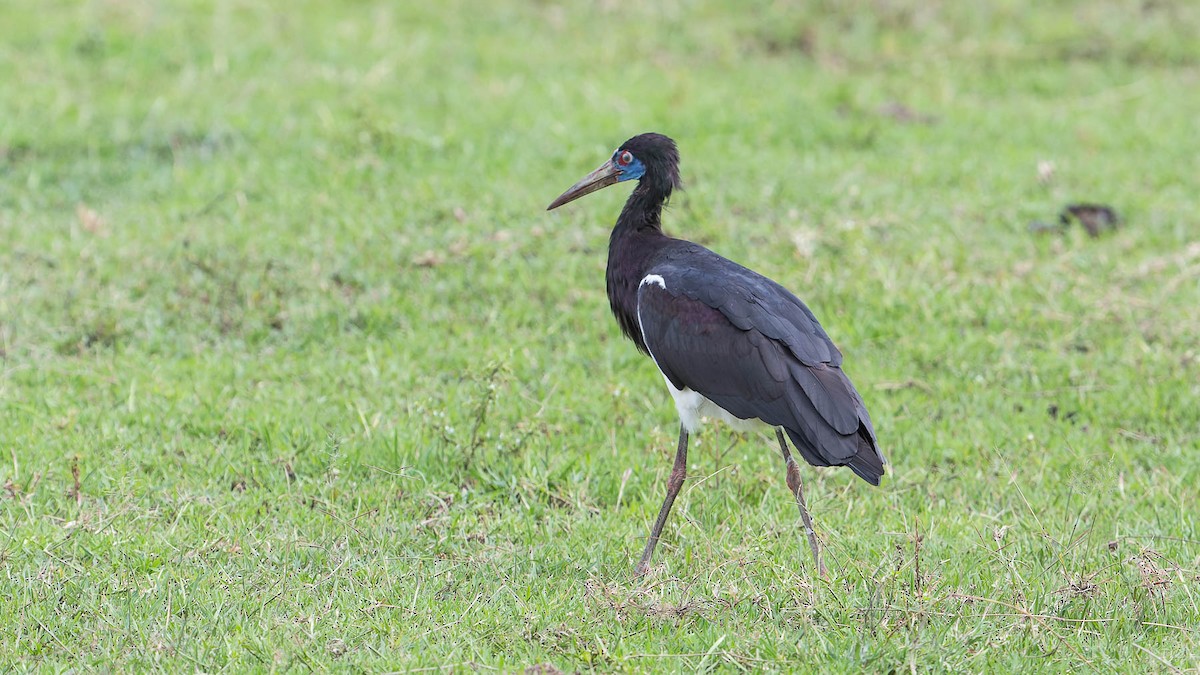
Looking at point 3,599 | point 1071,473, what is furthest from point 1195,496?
point 3,599

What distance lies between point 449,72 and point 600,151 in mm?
2103

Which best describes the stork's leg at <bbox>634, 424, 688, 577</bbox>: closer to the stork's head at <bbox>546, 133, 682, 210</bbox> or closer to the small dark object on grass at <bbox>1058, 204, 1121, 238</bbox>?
the stork's head at <bbox>546, 133, 682, 210</bbox>

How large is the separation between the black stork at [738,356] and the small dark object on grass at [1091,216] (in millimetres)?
3689

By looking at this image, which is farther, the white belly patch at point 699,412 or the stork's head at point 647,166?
the stork's head at point 647,166

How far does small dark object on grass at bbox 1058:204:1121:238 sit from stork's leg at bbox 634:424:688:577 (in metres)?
4.09

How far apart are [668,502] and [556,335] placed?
6.82ft

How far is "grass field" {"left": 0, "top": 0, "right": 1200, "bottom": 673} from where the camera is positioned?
4484 mm

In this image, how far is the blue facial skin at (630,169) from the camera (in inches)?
235

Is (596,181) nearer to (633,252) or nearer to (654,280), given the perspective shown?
(633,252)

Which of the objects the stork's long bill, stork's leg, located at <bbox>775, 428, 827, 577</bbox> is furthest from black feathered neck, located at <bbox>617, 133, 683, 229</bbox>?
stork's leg, located at <bbox>775, 428, 827, 577</bbox>

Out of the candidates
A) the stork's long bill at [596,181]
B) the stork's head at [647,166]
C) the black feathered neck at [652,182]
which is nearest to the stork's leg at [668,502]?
the black feathered neck at [652,182]

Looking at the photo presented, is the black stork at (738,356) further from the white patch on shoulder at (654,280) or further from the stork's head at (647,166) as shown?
the stork's head at (647,166)

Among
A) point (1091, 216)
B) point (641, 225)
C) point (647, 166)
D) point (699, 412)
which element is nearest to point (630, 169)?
point (647, 166)

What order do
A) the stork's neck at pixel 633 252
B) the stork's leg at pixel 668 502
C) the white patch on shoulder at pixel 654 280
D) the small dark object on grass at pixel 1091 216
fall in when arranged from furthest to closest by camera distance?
1. the small dark object on grass at pixel 1091 216
2. the stork's neck at pixel 633 252
3. the white patch on shoulder at pixel 654 280
4. the stork's leg at pixel 668 502
